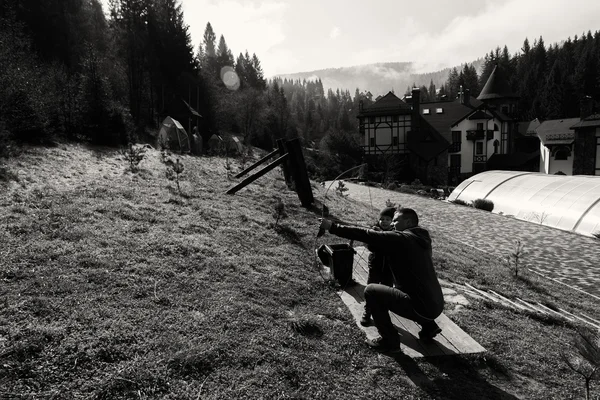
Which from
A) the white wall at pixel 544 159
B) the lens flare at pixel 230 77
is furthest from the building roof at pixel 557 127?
the lens flare at pixel 230 77

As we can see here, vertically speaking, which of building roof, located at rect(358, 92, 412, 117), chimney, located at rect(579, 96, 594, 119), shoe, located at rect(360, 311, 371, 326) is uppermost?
building roof, located at rect(358, 92, 412, 117)

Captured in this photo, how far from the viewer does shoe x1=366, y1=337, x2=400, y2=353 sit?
4430 millimetres

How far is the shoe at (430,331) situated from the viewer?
181 inches

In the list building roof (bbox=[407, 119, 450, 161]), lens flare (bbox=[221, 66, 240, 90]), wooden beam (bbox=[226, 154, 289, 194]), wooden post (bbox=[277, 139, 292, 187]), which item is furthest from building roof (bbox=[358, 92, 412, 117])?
lens flare (bbox=[221, 66, 240, 90])

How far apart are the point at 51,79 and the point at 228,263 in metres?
18.4

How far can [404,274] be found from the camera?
14.0 ft

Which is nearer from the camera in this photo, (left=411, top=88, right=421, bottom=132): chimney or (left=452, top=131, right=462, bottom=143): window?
(left=411, top=88, right=421, bottom=132): chimney

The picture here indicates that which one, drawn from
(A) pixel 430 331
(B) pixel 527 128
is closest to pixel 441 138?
(B) pixel 527 128

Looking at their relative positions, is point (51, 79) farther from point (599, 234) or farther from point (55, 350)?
point (599, 234)

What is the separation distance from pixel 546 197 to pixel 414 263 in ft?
66.8

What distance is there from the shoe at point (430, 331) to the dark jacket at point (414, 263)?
1.30 feet

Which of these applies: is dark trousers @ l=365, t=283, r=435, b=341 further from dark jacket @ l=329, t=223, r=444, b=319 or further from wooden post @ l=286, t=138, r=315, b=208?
wooden post @ l=286, t=138, r=315, b=208

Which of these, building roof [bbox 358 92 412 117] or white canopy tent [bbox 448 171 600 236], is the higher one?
building roof [bbox 358 92 412 117]

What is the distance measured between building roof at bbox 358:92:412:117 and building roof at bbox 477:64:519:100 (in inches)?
729
